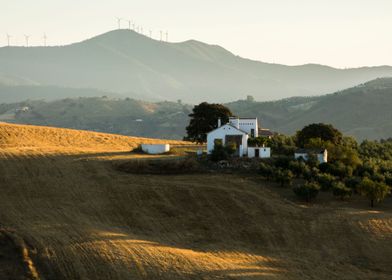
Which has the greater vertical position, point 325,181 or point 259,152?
point 259,152

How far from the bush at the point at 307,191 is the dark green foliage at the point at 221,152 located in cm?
1156

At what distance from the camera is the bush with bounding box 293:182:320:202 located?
58125 mm

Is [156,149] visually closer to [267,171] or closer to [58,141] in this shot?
[58,141]

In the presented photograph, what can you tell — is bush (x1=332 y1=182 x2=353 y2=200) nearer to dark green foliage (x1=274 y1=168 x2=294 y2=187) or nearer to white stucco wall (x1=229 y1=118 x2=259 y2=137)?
dark green foliage (x1=274 y1=168 x2=294 y2=187)

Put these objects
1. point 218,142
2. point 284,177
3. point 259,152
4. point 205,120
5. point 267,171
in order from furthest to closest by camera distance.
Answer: point 205,120, point 259,152, point 218,142, point 267,171, point 284,177

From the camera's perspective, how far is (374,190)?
2298 inches

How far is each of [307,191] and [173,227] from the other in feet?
51.1

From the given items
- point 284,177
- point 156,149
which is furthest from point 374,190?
point 156,149

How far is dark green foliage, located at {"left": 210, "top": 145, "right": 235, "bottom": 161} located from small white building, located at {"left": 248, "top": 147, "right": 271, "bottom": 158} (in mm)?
2818

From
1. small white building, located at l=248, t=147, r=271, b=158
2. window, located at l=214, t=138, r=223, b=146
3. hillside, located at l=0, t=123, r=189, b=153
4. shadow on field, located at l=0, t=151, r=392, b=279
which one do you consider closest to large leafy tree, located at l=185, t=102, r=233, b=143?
window, located at l=214, t=138, r=223, b=146

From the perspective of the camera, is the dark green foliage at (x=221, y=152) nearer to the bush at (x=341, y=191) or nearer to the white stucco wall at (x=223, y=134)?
the white stucco wall at (x=223, y=134)

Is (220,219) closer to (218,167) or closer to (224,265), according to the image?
(224,265)

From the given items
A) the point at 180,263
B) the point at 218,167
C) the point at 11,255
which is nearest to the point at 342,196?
the point at 218,167

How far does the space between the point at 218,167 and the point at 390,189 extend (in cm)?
1836
